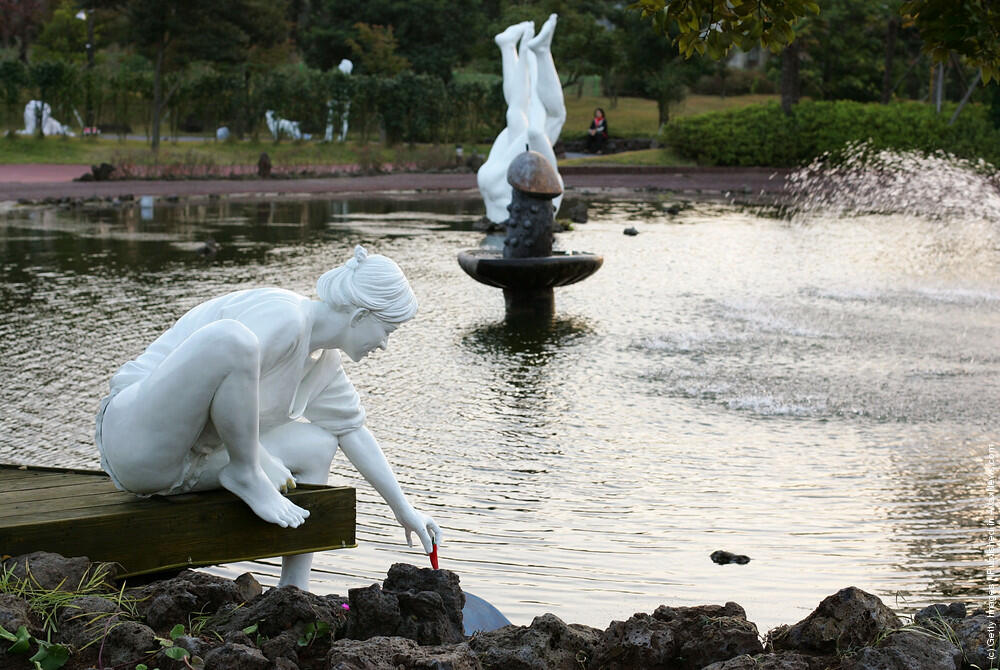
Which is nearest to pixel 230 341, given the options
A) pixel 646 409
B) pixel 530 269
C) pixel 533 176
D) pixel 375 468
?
pixel 375 468

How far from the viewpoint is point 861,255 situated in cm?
1667

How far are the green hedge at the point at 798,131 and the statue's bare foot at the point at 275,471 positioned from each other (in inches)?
1265

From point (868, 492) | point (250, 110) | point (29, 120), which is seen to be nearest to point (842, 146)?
point (250, 110)

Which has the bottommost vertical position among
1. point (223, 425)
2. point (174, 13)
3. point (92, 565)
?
point (92, 565)

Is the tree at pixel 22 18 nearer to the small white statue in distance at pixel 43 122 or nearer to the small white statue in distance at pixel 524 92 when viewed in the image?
the small white statue in distance at pixel 43 122

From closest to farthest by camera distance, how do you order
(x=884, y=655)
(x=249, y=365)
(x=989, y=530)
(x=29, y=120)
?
(x=884, y=655)
(x=249, y=365)
(x=989, y=530)
(x=29, y=120)

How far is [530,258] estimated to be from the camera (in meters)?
11.8

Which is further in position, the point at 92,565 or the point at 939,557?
the point at 939,557

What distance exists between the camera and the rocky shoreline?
3.35 meters

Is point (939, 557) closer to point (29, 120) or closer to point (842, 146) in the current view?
point (842, 146)

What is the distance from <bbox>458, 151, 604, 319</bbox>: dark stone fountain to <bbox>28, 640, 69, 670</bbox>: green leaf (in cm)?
866

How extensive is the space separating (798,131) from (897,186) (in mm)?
6055

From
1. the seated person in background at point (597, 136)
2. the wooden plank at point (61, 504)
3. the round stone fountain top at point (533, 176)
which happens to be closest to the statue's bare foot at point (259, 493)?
the wooden plank at point (61, 504)

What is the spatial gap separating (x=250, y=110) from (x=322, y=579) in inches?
1423
